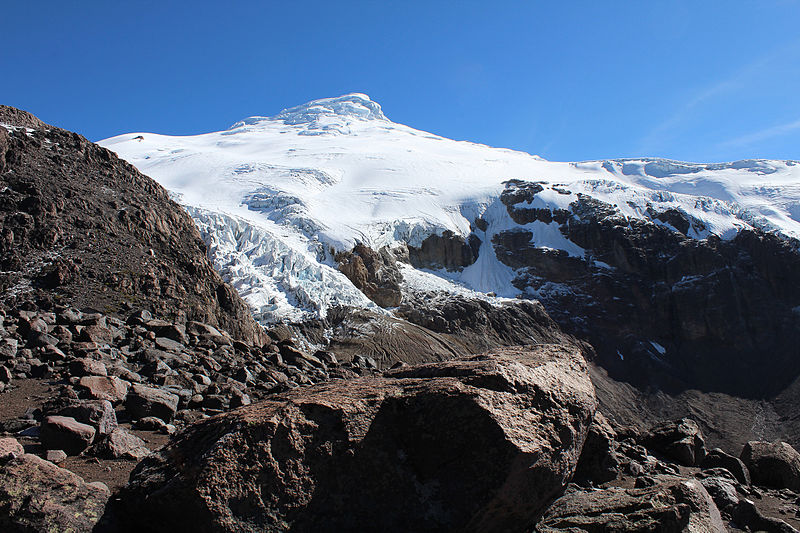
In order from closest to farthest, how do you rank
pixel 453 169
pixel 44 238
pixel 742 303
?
pixel 44 238
pixel 742 303
pixel 453 169

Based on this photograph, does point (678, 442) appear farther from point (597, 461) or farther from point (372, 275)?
point (372, 275)

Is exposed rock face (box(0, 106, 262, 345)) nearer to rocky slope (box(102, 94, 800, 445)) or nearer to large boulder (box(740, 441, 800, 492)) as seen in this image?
rocky slope (box(102, 94, 800, 445))

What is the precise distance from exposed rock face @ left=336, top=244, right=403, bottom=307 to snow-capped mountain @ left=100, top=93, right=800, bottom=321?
1904 mm

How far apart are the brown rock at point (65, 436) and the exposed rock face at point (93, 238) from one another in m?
9.28

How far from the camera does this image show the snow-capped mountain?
62.3 m

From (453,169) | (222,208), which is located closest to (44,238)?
(222,208)

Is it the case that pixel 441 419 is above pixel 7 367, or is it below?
below

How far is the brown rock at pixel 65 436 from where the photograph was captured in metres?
7.57

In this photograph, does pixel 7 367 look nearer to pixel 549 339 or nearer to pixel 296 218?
pixel 296 218

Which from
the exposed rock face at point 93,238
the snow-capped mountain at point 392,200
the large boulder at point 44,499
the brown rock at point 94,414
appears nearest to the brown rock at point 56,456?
the brown rock at point 94,414

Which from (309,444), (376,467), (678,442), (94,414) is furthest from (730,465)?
(94,414)

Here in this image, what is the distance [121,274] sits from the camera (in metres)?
26.6

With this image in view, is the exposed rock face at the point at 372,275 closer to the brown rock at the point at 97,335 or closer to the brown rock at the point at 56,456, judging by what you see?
the brown rock at the point at 97,335

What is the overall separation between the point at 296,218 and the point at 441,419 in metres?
71.4
